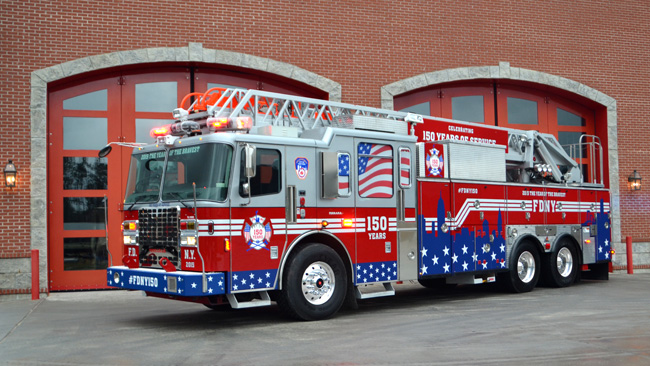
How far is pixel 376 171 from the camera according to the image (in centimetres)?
1033

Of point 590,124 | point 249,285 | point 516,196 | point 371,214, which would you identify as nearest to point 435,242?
point 371,214

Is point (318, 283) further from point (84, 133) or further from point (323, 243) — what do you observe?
point (84, 133)

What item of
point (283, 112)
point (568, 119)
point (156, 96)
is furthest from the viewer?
point (568, 119)

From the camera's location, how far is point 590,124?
19031 millimetres

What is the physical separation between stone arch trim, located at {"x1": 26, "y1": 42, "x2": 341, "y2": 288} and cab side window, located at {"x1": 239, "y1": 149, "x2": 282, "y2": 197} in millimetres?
6517

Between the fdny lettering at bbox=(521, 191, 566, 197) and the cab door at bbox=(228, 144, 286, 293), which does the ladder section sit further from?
the fdny lettering at bbox=(521, 191, 566, 197)

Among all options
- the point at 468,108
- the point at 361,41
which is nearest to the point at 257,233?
the point at 361,41

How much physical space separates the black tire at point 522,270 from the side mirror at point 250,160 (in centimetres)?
609

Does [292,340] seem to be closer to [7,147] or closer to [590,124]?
[7,147]

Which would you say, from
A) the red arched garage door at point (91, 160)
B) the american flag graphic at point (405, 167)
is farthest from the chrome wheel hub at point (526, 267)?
the red arched garage door at point (91, 160)

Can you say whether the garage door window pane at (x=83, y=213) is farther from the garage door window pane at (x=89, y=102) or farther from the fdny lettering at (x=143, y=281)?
the fdny lettering at (x=143, y=281)

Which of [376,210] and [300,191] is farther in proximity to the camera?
[376,210]

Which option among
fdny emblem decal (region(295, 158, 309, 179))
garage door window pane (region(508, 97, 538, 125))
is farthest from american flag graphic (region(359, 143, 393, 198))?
garage door window pane (region(508, 97, 538, 125))

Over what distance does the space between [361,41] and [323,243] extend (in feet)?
25.5
